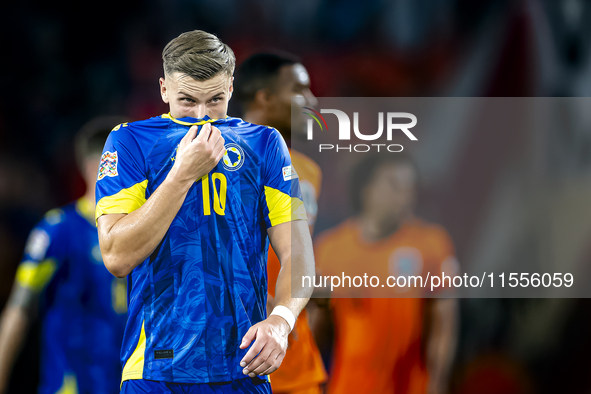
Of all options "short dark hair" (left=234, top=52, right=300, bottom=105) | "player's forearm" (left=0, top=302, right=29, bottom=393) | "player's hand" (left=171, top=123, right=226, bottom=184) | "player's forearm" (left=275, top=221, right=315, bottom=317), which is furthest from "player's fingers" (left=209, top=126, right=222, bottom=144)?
"player's forearm" (left=0, top=302, right=29, bottom=393)

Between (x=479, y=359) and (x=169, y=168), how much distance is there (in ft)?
8.55

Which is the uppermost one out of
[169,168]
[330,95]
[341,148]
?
[330,95]

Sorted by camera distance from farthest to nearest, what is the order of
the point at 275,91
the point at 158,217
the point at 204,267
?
1. the point at 275,91
2. the point at 204,267
3. the point at 158,217

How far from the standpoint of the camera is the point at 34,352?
139 inches

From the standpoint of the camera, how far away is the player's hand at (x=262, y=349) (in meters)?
1.52

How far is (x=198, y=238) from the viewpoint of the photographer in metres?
1.67

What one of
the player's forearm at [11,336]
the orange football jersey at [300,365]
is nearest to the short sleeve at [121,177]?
the orange football jersey at [300,365]

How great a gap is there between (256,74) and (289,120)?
34 cm

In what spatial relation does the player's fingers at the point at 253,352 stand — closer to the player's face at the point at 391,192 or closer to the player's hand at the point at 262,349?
the player's hand at the point at 262,349

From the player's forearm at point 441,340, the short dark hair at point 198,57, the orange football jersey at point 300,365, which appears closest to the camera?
the short dark hair at point 198,57

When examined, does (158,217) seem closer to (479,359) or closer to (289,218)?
(289,218)

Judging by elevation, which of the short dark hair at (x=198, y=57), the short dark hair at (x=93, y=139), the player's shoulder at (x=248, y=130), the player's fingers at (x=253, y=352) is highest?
the short dark hair at (x=93, y=139)

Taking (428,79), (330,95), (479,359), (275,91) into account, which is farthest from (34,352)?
(428,79)

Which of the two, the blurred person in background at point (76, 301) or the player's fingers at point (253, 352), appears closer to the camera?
the player's fingers at point (253, 352)
